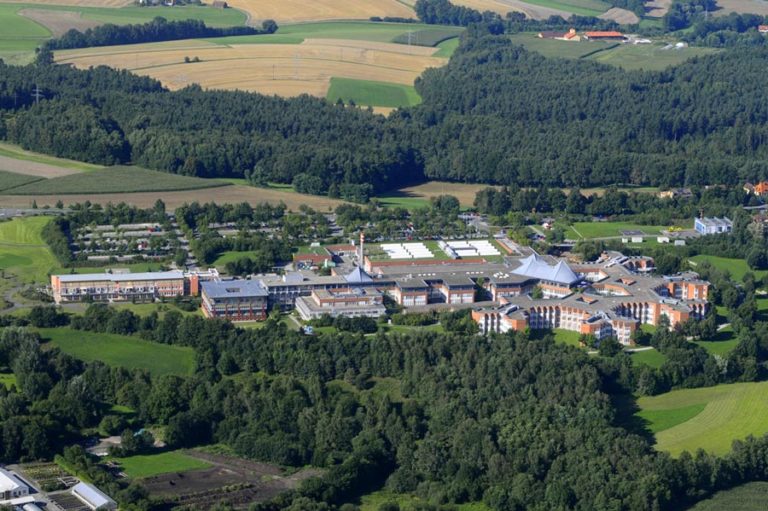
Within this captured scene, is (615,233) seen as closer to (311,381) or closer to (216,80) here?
(311,381)

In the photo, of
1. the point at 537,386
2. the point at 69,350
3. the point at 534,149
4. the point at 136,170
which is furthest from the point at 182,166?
the point at 537,386

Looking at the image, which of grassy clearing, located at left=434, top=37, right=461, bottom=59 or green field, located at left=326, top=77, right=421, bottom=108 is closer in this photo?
green field, located at left=326, top=77, right=421, bottom=108

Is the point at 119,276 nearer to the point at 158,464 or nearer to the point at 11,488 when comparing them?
the point at 158,464

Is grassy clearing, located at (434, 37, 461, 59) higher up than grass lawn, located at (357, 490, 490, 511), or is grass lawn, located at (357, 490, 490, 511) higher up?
grassy clearing, located at (434, 37, 461, 59)

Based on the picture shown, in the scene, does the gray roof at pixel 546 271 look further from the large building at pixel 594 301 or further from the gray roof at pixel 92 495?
the gray roof at pixel 92 495

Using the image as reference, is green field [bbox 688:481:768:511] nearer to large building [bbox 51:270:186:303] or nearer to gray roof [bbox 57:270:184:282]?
large building [bbox 51:270:186:303]

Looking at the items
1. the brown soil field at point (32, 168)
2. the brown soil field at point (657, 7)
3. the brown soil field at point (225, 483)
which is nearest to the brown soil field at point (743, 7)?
the brown soil field at point (657, 7)

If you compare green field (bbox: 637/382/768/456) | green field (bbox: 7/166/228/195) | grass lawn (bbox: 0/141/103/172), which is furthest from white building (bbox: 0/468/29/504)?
grass lawn (bbox: 0/141/103/172)
